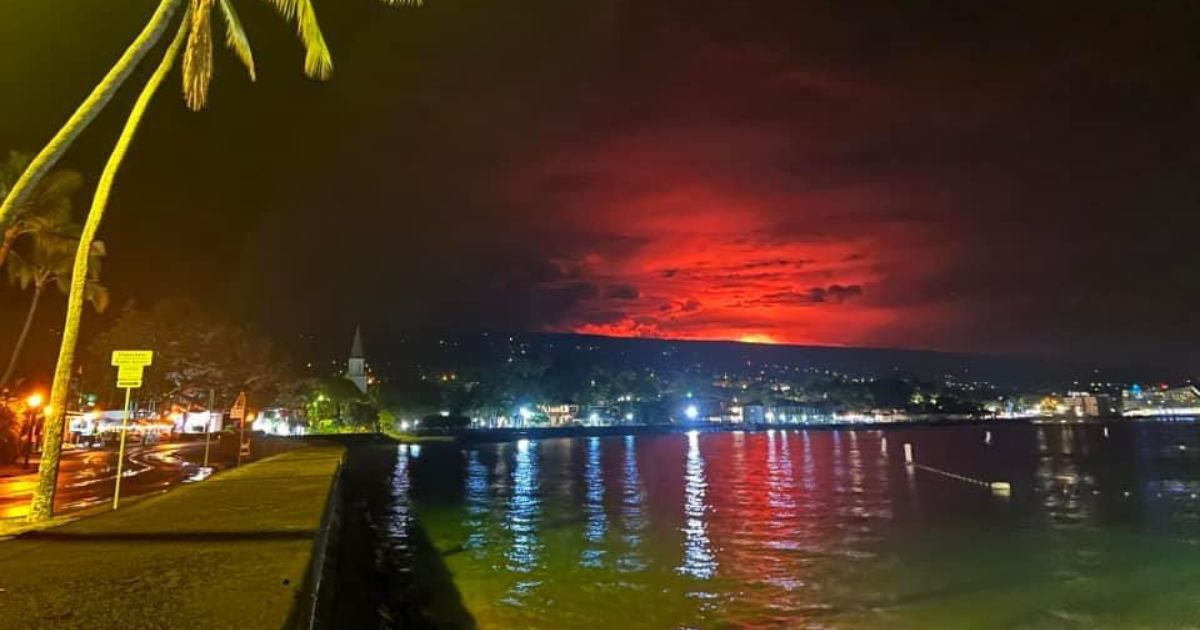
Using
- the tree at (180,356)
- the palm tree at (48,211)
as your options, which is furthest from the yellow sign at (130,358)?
the tree at (180,356)

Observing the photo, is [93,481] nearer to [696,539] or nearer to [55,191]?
[55,191]

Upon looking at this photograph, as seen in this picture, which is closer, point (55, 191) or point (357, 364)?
point (55, 191)

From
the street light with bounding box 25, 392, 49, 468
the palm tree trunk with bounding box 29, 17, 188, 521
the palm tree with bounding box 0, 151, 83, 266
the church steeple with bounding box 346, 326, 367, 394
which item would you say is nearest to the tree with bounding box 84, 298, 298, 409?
the street light with bounding box 25, 392, 49, 468

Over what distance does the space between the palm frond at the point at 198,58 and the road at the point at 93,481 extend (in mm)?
9314

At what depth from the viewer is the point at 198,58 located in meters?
14.2

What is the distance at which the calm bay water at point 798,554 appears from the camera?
14859 millimetres

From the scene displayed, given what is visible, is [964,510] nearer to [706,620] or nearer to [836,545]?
[836,545]

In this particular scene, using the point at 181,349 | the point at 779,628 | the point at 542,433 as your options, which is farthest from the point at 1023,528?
the point at 542,433

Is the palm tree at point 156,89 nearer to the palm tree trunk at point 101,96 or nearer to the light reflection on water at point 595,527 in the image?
the palm tree trunk at point 101,96

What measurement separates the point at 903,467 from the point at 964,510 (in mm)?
33945

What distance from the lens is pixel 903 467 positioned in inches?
2608

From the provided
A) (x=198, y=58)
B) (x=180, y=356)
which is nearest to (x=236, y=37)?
(x=198, y=58)

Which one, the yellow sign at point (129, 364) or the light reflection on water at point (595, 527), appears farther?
the light reflection on water at point (595, 527)

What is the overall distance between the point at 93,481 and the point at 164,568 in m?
20.1
